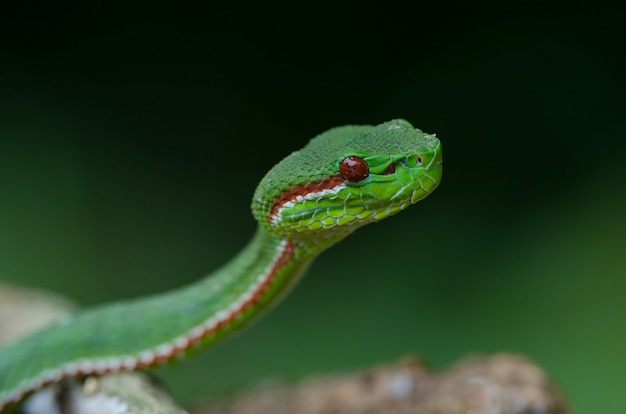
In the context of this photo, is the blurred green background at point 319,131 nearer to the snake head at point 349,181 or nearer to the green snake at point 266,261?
the green snake at point 266,261

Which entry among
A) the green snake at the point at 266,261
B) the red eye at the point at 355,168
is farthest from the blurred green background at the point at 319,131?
the red eye at the point at 355,168

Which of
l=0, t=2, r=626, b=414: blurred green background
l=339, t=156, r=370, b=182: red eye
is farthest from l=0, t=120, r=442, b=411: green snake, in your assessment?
l=0, t=2, r=626, b=414: blurred green background

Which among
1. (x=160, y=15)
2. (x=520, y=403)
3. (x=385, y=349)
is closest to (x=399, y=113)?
(x=385, y=349)

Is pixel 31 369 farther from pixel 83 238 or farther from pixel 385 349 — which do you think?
pixel 83 238

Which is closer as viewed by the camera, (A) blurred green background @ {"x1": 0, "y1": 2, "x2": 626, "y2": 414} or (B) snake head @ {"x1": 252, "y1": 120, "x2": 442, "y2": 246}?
(B) snake head @ {"x1": 252, "y1": 120, "x2": 442, "y2": 246}

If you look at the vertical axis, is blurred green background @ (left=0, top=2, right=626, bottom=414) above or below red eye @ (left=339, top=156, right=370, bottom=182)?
above

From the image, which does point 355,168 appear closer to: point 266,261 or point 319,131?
point 266,261

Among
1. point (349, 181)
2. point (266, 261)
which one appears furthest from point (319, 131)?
point (349, 181)

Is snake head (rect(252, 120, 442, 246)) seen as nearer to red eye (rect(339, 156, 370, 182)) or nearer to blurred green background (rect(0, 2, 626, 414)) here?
red eye (rect(339, 156, 370, 182))
